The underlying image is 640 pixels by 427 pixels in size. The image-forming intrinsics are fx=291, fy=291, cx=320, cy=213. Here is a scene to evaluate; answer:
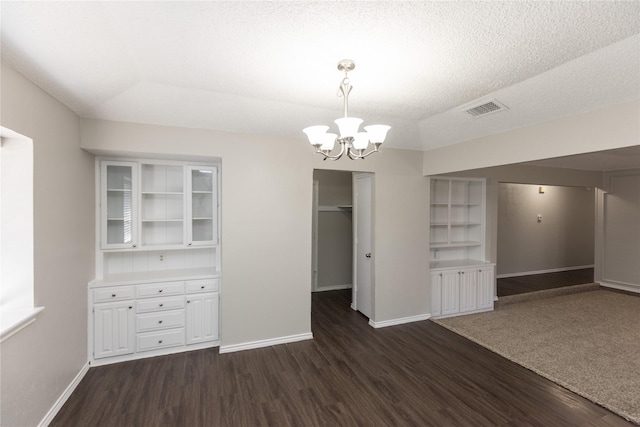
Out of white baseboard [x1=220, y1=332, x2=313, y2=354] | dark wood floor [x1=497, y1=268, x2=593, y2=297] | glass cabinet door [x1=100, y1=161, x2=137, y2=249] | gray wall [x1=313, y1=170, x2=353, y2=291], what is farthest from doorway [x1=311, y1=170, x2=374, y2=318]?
glass cabinet door [x1=100, y1=161, x2=137, y2=249]

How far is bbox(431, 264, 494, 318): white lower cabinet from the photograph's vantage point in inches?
175

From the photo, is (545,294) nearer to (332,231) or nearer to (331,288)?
(331,288)

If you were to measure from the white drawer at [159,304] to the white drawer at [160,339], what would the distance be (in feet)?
0.88

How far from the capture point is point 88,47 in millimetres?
1887

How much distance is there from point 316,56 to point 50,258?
260cm

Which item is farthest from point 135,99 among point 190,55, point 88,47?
point 190,55

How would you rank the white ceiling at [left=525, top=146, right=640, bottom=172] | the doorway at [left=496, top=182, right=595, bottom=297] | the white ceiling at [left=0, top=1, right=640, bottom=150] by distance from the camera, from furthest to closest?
1. the doorway at [left=496, top=182, right=595, bottom=297]
2. the white ceiling at [left=525, top=146, right=640, bottom=172]
3. the white ceiling at [left=0, top=1, right=640, bottom=150]

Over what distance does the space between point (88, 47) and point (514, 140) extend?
3.78 m

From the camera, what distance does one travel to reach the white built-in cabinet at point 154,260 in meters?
3.10

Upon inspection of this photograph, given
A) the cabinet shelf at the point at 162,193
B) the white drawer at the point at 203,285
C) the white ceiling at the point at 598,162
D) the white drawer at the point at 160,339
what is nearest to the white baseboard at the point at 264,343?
the white drawer at the point at 160,339

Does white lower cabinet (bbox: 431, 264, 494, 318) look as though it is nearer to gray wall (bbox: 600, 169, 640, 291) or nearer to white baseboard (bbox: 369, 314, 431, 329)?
white baseboard (bbox: 369, 314, 431, 329)

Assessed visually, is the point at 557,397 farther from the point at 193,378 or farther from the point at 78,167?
the point at 78,167

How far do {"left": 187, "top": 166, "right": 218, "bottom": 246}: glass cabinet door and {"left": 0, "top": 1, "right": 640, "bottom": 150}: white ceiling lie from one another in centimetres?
71

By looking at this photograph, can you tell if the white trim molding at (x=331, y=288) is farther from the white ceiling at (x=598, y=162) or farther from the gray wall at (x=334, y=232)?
the white ceiling at (x=598, y=162)
